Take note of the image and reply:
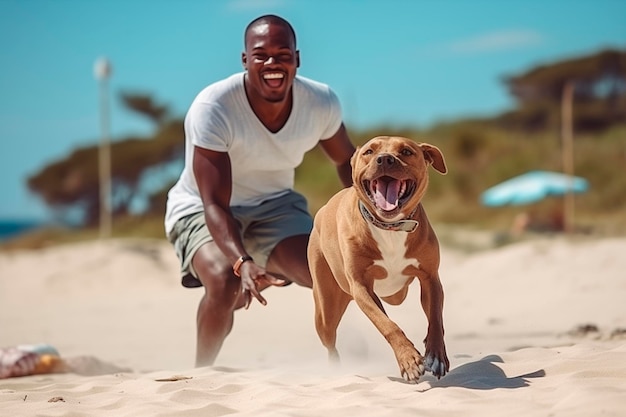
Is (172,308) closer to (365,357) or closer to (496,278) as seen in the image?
(496,278)

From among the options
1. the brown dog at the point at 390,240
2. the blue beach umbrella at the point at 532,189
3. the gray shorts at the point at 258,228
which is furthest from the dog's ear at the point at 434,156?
the blue beach umbrella at the point at 532,189

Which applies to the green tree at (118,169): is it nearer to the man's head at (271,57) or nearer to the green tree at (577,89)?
the green tree at (577,89)

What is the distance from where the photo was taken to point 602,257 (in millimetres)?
10836

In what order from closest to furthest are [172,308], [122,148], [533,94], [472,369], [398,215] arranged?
[398,215] < [472,369] < [172,308] < [122,148] < [533,94]

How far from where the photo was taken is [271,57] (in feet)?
17.1

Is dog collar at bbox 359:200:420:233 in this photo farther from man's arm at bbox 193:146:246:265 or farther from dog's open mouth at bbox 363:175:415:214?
man's arm at bbox 193:146:246:265

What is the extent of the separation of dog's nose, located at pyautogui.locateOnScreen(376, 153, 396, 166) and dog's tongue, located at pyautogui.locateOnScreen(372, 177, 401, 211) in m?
0.13

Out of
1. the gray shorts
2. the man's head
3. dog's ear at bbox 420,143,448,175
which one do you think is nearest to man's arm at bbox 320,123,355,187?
the gray shorts

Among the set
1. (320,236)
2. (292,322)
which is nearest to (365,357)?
(320,236)

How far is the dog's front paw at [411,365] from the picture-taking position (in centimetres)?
406

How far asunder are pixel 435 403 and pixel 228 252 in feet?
5.40

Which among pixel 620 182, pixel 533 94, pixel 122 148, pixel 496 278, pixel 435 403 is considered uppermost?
pixel 533 94

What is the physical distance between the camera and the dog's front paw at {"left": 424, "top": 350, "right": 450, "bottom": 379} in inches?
163

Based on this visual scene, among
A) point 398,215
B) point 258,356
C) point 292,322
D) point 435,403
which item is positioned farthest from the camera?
point 292,322
